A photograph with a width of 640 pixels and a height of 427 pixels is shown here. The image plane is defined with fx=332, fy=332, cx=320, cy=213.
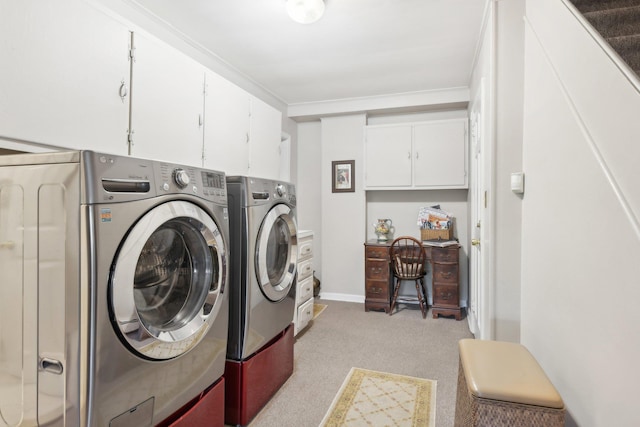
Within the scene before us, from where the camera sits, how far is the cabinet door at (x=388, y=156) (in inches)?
155

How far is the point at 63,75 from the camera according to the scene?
131 centimetres

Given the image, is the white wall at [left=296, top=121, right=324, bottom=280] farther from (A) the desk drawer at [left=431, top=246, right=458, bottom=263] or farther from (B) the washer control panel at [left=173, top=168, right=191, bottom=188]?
(B) the washer control panel at [left=173, top=168, right=191, bottom=188]

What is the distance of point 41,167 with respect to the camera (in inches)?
40.2

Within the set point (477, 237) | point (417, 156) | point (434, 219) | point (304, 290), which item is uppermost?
point (417, 156)

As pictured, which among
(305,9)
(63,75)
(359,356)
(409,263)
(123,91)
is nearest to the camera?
(63,75)

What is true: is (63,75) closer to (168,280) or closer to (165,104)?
(165,104)

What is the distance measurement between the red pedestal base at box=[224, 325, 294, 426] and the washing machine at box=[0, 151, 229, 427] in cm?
55

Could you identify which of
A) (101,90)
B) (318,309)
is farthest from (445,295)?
(101,90)

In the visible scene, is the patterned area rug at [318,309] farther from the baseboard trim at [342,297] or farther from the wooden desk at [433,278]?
the wooden desk at [433,278]

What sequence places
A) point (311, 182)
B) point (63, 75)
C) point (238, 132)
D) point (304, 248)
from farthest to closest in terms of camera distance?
point (311, 182) → point (304, 248) → point (238, 132) → point (63, 75)

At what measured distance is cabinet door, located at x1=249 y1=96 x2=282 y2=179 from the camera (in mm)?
2645

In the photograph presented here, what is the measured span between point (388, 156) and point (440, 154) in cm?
59

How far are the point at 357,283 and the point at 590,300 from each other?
10.4ft

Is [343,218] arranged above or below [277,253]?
above
